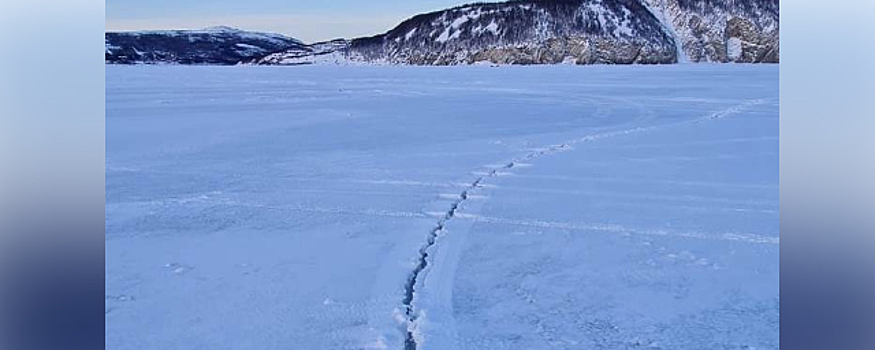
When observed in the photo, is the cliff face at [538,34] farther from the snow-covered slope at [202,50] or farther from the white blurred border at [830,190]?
the white blurred border at [830,190]

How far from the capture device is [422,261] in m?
2.58

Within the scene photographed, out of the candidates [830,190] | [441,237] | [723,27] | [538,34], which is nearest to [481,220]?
[441,237]

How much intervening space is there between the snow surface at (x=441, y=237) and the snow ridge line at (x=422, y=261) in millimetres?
13

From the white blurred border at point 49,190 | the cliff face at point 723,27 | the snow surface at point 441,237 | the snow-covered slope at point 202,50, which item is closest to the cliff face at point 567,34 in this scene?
the cliff face at point 723,27

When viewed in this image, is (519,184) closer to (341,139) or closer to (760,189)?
(760,189)

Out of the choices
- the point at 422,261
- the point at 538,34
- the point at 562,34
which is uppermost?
the point at 562,34

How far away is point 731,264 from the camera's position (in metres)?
2.57

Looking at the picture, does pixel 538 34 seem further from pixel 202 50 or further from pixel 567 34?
pixel 202 50

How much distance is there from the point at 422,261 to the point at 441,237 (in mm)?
293

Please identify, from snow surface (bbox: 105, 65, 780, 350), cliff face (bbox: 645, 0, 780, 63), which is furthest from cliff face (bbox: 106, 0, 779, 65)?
snow surface (bbox: 105, 65, 780, 350)

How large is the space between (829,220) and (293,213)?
2062 mm

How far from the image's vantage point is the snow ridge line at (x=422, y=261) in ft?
6.62

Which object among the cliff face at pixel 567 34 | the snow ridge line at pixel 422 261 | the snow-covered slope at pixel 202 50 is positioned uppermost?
the cliff face at pixel 567 34

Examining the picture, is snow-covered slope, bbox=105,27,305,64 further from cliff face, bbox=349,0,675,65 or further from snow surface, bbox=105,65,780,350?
cliff face, bbox=349,0,675,65
